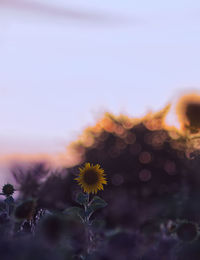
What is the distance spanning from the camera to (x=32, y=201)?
325cm

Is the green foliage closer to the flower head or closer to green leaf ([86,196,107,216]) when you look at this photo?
green leaf ([86,196,107,216])

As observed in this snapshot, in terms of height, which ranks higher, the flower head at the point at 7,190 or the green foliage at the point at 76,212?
the flower head at the point at 7,190

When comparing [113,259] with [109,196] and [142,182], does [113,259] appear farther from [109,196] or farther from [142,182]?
[142,182]

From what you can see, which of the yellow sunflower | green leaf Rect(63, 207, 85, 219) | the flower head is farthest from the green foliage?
the yellow sunflower

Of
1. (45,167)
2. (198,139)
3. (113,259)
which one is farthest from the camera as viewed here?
(198,139)

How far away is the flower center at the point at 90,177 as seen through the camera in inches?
232

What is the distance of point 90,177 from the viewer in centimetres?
592

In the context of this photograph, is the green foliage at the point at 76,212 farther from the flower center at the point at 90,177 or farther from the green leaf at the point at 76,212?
the flower center at the point at 90,177

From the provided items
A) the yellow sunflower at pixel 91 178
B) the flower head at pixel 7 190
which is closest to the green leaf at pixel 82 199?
the flower head at pixel 7 190

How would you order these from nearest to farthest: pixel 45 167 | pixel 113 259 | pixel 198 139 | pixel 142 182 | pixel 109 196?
1. pixel 113 259
2. pixel 45 167
3. pixel 198 139
4. pixel 109 196
5. pixel 142 182

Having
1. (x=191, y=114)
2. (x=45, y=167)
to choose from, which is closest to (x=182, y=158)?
(x=191, y=114)

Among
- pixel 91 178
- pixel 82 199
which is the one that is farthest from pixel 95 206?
pixel 91 178

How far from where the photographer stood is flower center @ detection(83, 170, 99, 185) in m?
5.90

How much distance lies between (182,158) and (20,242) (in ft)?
66.4
